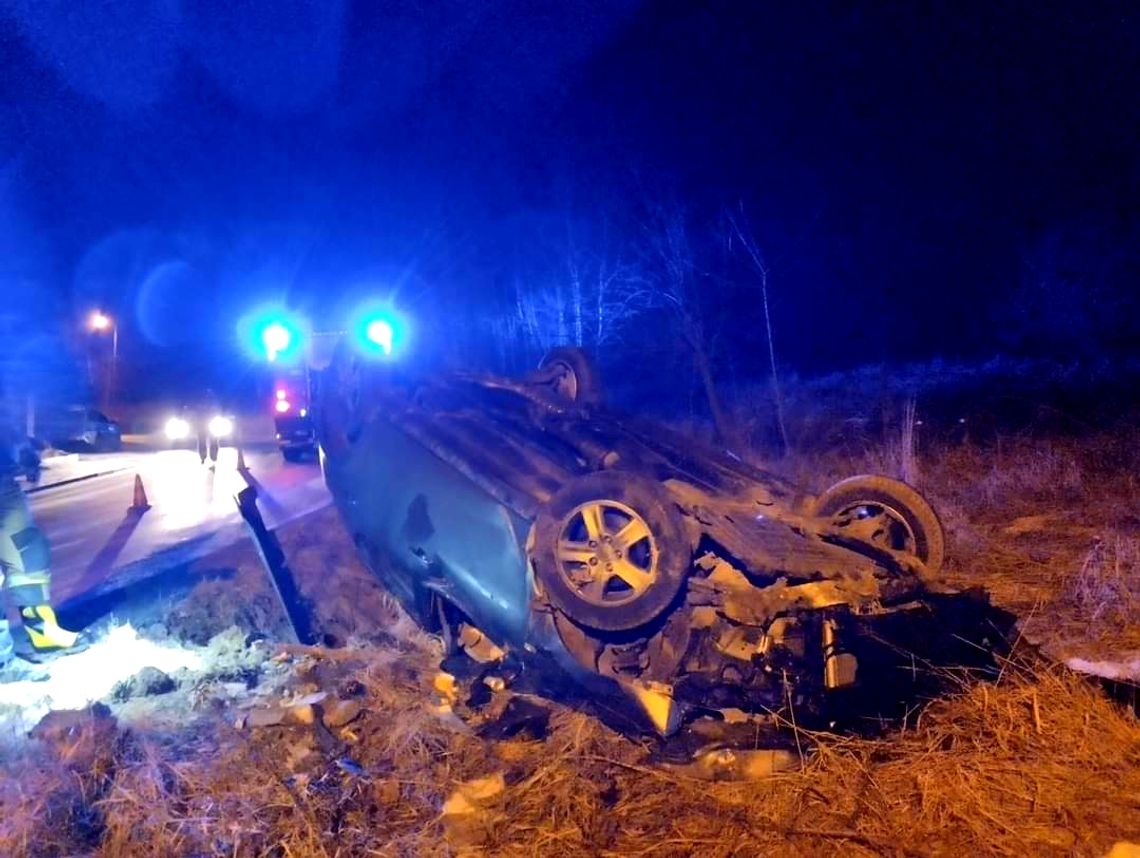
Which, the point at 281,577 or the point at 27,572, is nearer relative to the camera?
the point at 27,572

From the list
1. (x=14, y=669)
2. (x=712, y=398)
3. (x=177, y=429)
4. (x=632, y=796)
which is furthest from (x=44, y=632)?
(x=177, y=429)

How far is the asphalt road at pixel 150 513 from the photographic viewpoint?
7895 mm

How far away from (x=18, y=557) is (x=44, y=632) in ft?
1.79

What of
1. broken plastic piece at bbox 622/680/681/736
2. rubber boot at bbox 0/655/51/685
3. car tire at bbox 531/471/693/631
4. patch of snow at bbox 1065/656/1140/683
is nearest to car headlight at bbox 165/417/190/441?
rubber boot at bbox 0/655/51/685

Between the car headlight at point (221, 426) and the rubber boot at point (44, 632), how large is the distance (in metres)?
12.4

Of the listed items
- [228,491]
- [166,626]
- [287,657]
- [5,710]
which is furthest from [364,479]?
[228,491]

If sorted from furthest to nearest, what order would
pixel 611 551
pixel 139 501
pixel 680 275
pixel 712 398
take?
pixel 680 275
pixel 712 398
pixel 139 501
pixel 611 551

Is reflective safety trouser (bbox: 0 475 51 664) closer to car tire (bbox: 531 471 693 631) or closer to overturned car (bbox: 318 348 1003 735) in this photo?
overturned car (bbox: 318 348 1003 735)

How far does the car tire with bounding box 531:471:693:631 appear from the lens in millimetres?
3717

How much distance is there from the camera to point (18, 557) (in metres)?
5.56

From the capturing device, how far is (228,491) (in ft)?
41.5

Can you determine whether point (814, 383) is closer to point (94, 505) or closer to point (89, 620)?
point (94, 505)

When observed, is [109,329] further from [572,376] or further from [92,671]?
[572,376]

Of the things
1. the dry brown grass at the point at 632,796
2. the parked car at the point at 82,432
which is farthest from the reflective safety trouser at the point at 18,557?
the parked car at the point at 82,432
